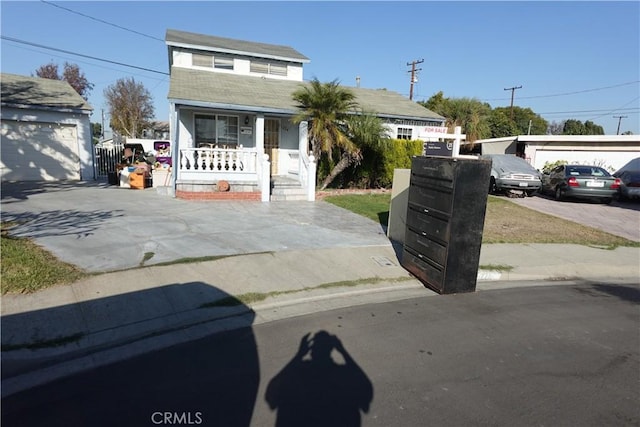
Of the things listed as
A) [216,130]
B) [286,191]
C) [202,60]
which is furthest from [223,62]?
[286,191]

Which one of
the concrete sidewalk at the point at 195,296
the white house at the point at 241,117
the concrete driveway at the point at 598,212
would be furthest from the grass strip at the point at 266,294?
the concrete driveway at the point at 598,212

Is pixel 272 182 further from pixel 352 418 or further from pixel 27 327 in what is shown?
pixel 352 418

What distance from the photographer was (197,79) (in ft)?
54.4

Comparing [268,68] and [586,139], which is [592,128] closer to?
[586,139]

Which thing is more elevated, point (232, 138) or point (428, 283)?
point (232, 138)

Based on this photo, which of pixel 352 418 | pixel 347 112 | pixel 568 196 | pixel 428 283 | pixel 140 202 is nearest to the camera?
pixel 352 418

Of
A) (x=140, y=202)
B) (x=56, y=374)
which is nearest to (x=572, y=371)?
(x=56, y=374)

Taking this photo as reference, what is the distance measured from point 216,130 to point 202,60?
538 cm

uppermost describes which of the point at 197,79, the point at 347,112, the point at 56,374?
the point at 197,79

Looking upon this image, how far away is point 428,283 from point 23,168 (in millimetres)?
18261

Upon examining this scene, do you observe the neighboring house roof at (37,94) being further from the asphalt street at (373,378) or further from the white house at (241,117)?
the asphalt street at (373,378)

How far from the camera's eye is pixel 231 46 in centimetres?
2012

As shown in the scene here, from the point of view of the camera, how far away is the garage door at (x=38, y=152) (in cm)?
1680

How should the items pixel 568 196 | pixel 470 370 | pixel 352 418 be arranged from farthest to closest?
pixel 568 196 → pixel 470 370 → pixel 352 418
